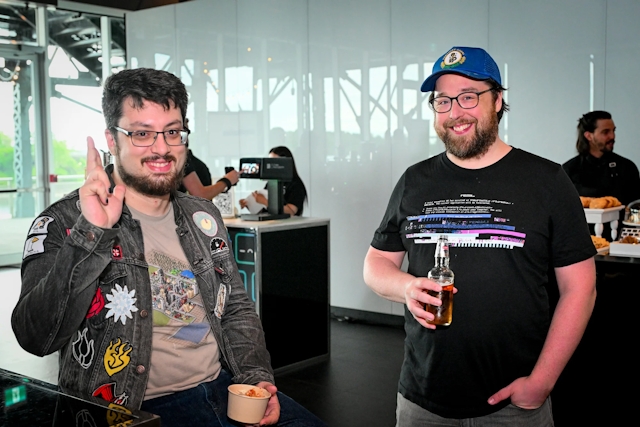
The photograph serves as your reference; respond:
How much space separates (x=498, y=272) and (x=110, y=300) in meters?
1.06

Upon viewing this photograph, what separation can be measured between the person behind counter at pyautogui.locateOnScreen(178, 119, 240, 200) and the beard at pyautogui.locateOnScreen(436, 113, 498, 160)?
10.1 ft

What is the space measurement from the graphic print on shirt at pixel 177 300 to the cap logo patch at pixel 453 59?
96 cm

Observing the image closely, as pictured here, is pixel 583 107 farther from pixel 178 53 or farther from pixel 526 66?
pixel 178 53

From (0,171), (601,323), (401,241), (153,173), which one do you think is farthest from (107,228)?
(0,171)

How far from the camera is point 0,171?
9.07 m

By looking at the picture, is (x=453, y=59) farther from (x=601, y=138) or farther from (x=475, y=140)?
(x=601, y=138)

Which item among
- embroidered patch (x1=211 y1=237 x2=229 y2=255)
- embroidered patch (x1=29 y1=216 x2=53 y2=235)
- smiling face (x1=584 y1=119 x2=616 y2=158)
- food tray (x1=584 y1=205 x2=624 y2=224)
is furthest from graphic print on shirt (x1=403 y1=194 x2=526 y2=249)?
smiling face (x1=584 y1=119 x2=616 y2=158)

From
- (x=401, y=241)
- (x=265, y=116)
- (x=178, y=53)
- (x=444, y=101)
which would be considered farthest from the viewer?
(x=178, y=53)

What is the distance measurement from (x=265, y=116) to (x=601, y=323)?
452cm

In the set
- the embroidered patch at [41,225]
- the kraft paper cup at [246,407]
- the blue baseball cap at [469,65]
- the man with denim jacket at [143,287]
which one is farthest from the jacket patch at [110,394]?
the blue baseball cap at [469,65]

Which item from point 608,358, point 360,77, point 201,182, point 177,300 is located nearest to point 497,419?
point 177,300

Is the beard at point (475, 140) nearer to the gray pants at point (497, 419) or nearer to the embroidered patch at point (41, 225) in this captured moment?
the gray pants at point (497, 419)

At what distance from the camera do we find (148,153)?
1.91m

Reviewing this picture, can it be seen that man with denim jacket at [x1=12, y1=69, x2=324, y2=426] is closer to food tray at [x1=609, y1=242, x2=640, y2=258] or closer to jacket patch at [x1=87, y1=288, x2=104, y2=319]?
jacket patch at [x1=87, y1=288, x2=104, y2=319]
